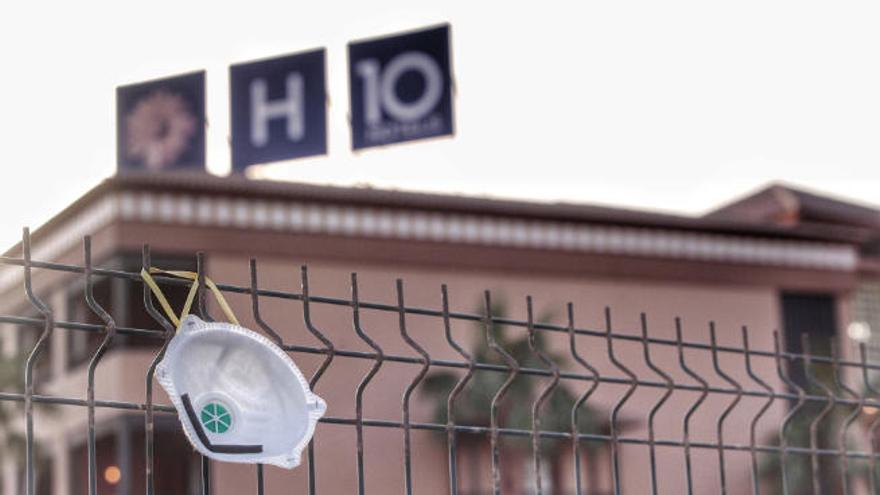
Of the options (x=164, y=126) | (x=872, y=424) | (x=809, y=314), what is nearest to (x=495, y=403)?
(x=872, y=424)

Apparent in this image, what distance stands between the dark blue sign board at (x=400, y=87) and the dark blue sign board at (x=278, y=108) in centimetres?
80

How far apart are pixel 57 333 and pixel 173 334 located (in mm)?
26408

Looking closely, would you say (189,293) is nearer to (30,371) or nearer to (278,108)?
(30,371)

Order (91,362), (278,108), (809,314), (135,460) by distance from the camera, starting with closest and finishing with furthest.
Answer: (91,362), (135,460), (278,108), (809,314)

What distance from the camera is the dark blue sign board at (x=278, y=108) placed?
33.0 metres

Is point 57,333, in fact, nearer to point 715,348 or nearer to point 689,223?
point 689,223

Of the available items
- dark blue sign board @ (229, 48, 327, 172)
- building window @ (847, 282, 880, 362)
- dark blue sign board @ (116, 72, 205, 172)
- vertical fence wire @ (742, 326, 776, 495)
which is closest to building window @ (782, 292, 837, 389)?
building window @ (847, 282, 880, 362)

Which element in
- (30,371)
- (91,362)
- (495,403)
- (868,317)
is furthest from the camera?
(868,317)

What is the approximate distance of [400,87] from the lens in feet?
106

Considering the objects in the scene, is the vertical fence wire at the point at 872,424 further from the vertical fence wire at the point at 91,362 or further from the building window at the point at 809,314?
the building window at the point at 809,314

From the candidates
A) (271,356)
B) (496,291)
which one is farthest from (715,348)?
(496,291)

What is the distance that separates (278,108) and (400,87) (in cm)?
269

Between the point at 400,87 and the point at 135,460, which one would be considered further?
the point at 400,87

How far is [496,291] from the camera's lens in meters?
32.2
